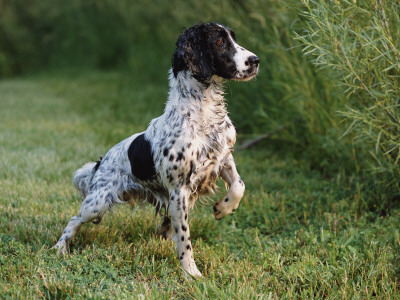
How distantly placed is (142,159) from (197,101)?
0.62m

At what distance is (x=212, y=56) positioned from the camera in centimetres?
340

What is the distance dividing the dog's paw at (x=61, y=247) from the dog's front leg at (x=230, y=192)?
1.17 m

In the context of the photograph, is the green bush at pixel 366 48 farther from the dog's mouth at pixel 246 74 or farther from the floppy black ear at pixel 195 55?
the floppy black ear at pixel 195 55

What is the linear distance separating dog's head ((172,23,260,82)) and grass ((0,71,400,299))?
4.43 ft

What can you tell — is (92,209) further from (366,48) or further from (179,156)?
(366,48)

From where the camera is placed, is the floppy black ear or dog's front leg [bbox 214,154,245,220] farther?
dog's front leg [bbox 214,154,245,220]

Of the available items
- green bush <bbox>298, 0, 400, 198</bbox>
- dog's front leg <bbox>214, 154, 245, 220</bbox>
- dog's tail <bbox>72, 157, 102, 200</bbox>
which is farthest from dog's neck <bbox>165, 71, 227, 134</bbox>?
dog's tail <bbox>72, 157, 102, 200</bbox>

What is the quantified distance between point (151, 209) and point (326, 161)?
2319mm

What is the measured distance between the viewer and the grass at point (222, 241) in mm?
3041

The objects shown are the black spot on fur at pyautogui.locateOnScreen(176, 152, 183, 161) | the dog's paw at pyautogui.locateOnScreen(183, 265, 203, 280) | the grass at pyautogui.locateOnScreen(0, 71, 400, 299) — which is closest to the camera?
the grass at pyautogui.locateOnScreen(0, 71, 400, 299)

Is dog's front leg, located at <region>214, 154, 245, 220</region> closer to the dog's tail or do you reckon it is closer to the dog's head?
the dog's head

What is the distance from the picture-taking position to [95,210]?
12.3ft

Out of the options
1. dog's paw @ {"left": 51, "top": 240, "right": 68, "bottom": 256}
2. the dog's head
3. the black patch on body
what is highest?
the dog's head

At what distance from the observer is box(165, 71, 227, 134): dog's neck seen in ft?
11.1
